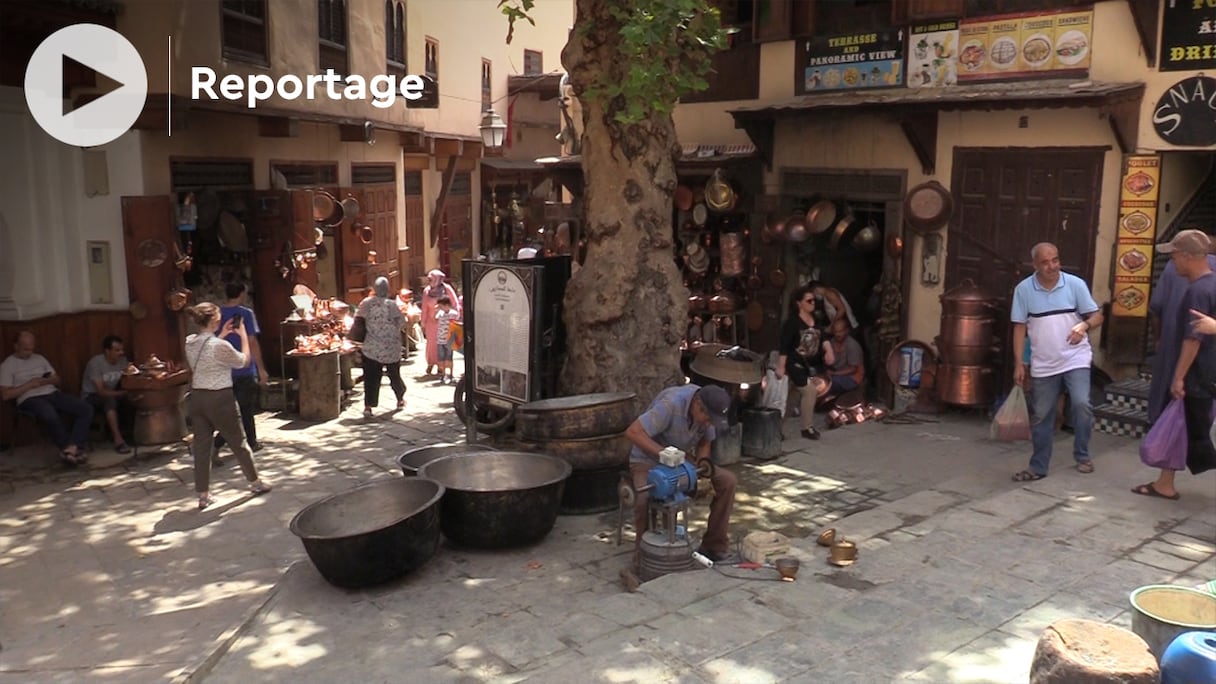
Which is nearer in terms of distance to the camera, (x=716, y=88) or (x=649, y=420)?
(x=649, y=420)

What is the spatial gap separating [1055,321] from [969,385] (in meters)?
2.69

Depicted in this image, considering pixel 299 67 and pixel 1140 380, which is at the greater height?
pixel 299 67

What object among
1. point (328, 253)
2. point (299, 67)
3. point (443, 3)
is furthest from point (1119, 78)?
point (443, 3)

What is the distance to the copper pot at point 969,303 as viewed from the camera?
1042 centimetres

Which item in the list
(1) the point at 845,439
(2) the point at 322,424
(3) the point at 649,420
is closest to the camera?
(3) the point at 649,420

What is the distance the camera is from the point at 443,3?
72.4ft

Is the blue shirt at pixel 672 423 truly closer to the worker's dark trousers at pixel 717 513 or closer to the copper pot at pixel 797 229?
the worker's dark trousers at pixel 717 513

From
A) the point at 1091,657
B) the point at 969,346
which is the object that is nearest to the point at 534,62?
the point at 969,346

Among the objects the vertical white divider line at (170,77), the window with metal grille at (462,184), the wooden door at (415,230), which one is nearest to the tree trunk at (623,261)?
the vertical white divider line at (170,77)

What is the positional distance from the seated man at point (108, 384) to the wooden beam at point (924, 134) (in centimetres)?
902

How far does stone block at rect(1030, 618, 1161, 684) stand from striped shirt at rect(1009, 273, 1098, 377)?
13.3 ft

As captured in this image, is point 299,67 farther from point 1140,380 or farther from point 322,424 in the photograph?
point 1140,380

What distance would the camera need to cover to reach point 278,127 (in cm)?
1346

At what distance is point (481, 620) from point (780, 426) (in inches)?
176
